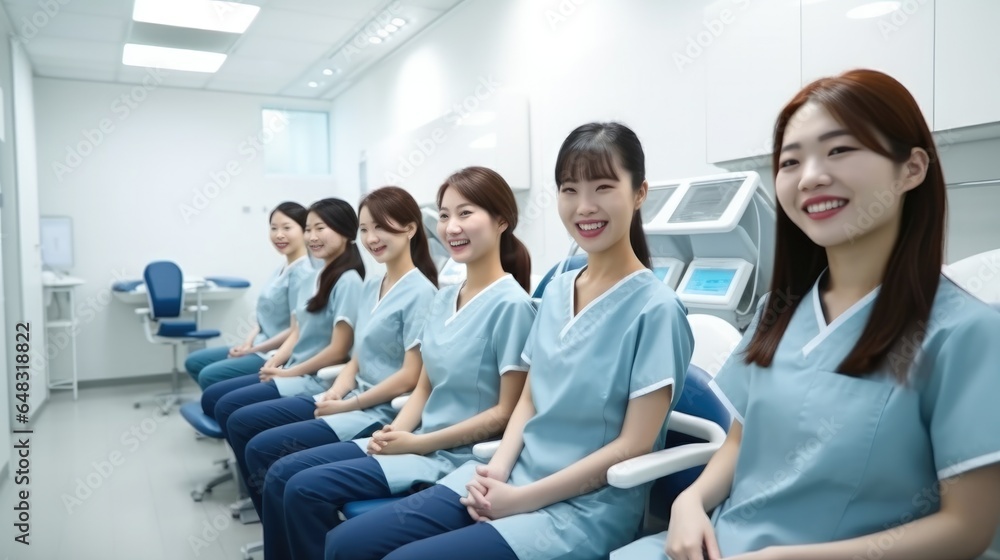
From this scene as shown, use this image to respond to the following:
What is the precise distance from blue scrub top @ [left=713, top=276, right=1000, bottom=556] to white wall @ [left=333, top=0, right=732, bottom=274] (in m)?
1.71

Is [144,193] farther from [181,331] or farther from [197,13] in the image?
[197,13]

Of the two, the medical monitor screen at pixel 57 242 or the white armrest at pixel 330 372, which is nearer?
the white armrest at pixel 330 372

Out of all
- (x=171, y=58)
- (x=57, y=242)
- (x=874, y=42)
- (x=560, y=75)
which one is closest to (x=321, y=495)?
(x=874, y=42)

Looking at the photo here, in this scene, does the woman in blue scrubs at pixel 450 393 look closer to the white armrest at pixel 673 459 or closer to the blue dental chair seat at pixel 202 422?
the white armrest at pixel 673 459

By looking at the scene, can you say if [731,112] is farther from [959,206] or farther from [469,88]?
[469,88]

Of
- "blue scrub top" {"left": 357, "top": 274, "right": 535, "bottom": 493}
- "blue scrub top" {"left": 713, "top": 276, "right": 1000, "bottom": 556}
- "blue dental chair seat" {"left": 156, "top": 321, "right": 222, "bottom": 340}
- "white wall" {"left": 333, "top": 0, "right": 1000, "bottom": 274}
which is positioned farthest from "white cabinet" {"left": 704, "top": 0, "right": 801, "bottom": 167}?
"blue dental chair seat" {"left": 156, "top": 321, "right": 222, "bottom": 340}

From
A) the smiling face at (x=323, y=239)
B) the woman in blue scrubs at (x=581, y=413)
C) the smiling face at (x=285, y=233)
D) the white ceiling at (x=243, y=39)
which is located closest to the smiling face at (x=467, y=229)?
the woman in blue scrubs at (x=581, y=413)

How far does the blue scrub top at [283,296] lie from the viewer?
2.94m

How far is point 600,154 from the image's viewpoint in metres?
1.22

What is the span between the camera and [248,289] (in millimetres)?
5859

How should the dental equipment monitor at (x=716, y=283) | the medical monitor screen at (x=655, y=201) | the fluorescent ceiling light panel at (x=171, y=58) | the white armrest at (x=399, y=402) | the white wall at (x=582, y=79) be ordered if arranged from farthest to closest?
1. the fluorescent ceiling light panel at (x=171, y=58)
2. the white wall at (x=582, y=79)
3. the medical monitor screen at (x=655, y=201)
4. the dental equipment monitor at (x=716, y=283)
5. the white armrest at (x=399, y=402)

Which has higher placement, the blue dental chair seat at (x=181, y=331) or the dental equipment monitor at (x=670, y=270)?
the dental equipment monitor at (x=670, y=270)

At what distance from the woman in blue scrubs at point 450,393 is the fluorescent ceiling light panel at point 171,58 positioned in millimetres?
3771

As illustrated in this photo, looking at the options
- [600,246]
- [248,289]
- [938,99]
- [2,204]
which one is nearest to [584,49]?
[938,99]
